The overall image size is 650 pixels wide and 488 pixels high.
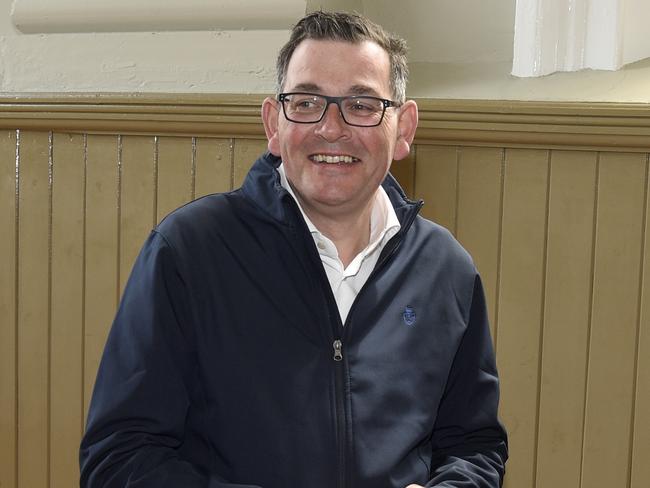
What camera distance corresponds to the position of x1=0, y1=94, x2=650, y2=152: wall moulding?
2.22 meters

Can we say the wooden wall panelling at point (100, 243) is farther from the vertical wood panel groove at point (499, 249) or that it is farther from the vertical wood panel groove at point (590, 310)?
the vertical wood panel groove at point (590, 310)

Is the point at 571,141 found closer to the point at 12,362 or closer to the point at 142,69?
the point at 142,69

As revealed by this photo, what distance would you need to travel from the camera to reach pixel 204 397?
5.04 ft

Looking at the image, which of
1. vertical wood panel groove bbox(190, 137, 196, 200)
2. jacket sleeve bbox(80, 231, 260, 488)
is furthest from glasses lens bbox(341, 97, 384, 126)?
vertical wood panel groove bbox(190, 137, 196, 200)

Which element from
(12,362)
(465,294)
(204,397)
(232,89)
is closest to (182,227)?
(204,397)

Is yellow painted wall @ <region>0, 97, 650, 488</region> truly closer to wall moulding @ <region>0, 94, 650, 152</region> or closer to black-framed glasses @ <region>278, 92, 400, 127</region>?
wall moulding @ <region>0, 94, 650, 152</region>

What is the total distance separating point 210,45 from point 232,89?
12cm

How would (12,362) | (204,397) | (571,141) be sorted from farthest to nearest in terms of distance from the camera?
1. (12,362)
2. (571,141)
3. (204,397)

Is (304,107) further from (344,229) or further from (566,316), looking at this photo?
(566,316)

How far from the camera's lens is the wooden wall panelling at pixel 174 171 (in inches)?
98.7

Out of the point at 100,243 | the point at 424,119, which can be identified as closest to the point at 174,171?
the point at 100,243

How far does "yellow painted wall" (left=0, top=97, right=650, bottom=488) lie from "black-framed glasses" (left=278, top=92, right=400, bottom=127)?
2.28 feet

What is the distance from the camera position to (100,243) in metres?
2.58

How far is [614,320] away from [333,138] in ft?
3.16
